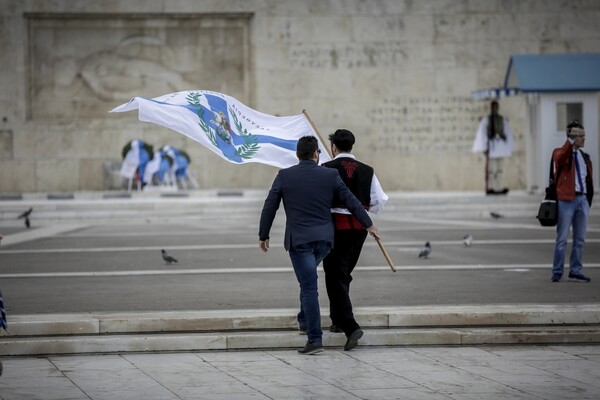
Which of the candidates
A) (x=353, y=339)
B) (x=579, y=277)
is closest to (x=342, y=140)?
(x=353, y=339)

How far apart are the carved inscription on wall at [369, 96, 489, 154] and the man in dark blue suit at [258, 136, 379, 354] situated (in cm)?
2556

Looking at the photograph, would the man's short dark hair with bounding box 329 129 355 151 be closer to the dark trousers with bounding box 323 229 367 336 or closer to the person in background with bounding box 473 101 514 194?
the dark trousers with bounding box 323 229 367 336

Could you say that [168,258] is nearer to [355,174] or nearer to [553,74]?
[355,174]

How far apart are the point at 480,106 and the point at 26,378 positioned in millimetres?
27681

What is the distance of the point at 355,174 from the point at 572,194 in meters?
4.13

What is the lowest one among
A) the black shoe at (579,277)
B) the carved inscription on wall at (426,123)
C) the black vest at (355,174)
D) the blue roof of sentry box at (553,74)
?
the black shoe at (579,277)

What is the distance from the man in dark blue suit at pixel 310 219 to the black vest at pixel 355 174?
326 mm

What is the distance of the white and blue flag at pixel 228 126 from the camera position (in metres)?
10.6

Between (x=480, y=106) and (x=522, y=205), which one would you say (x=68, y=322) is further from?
(x=480, y=106)

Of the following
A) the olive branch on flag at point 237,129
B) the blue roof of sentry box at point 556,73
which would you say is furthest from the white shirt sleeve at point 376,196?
the blue roof of sentry box at point 556,73

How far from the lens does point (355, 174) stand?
10094 millimetres

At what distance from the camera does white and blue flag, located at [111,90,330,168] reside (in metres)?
10.6

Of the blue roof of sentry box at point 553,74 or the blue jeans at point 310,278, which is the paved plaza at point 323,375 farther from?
the blue roof of sentry box at point 553,74

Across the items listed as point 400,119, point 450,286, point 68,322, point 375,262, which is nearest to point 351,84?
point 400,119
